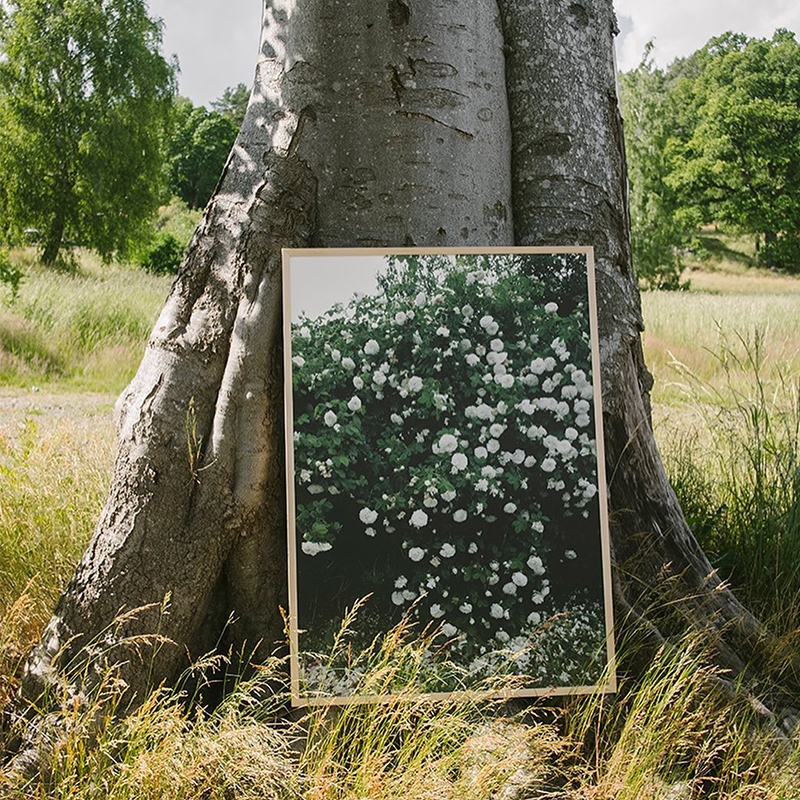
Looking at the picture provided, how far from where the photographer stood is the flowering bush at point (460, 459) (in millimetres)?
2391

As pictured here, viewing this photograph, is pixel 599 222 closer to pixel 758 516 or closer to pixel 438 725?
pixel 758 516

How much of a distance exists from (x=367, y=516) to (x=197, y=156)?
4268 cm

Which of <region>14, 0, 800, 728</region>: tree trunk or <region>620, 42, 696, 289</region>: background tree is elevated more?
<region>620, 42, 696, 289</region>: background tree

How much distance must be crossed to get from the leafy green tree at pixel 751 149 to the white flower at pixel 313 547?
33.6 metres

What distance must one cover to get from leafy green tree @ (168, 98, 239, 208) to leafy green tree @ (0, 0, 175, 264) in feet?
66.9

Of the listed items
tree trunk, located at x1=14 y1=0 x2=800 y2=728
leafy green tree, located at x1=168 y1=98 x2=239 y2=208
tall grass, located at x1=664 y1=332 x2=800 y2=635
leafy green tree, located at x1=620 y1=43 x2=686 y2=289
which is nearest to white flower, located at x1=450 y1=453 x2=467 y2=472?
tree trunk, located at x1=14 y1=0 x2=800 y2=728

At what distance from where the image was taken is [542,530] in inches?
96.2

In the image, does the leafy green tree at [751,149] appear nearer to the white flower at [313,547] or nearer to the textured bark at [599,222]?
the textured bark at [599,222]

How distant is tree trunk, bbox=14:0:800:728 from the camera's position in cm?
A: 252

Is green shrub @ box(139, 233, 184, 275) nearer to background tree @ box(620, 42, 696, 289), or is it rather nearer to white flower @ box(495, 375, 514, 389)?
background tree @ box(620, 42, 696, 289)

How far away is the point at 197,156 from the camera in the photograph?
42.2 metres

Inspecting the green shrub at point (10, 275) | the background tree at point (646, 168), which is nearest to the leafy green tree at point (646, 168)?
the background tree at point (646, 168)

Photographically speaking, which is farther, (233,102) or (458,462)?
(233,102)

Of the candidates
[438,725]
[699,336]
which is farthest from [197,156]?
[438,725]
